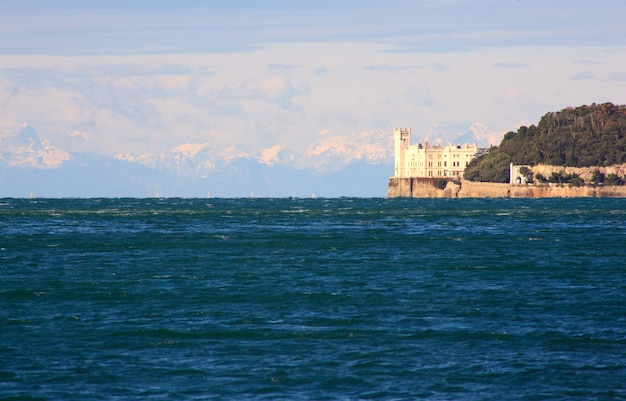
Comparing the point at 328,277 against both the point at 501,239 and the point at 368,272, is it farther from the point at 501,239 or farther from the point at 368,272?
the point at 501,239

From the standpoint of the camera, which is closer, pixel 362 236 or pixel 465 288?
pixel 465 288

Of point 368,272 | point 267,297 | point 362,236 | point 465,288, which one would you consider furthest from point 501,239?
point 267,297

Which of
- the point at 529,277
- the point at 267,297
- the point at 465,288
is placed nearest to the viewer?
the point at 267,297

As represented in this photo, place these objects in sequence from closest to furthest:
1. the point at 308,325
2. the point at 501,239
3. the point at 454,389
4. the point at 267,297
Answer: the point at 454,389 → the point at 308,325 → the point at 267,297 → the point at 501,239

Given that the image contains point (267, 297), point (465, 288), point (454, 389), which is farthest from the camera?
point (465, 288)

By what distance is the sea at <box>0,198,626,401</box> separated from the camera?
87.0ft

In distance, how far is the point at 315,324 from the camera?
1377 inches

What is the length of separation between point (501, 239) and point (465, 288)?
3662 centimetres

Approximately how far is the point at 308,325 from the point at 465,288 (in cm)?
1254

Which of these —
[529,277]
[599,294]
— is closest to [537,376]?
[599,294]

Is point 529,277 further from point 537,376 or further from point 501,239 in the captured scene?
point 501,239

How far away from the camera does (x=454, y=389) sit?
85.0ft

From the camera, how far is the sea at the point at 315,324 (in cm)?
2652

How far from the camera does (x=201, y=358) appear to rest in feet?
97.1
